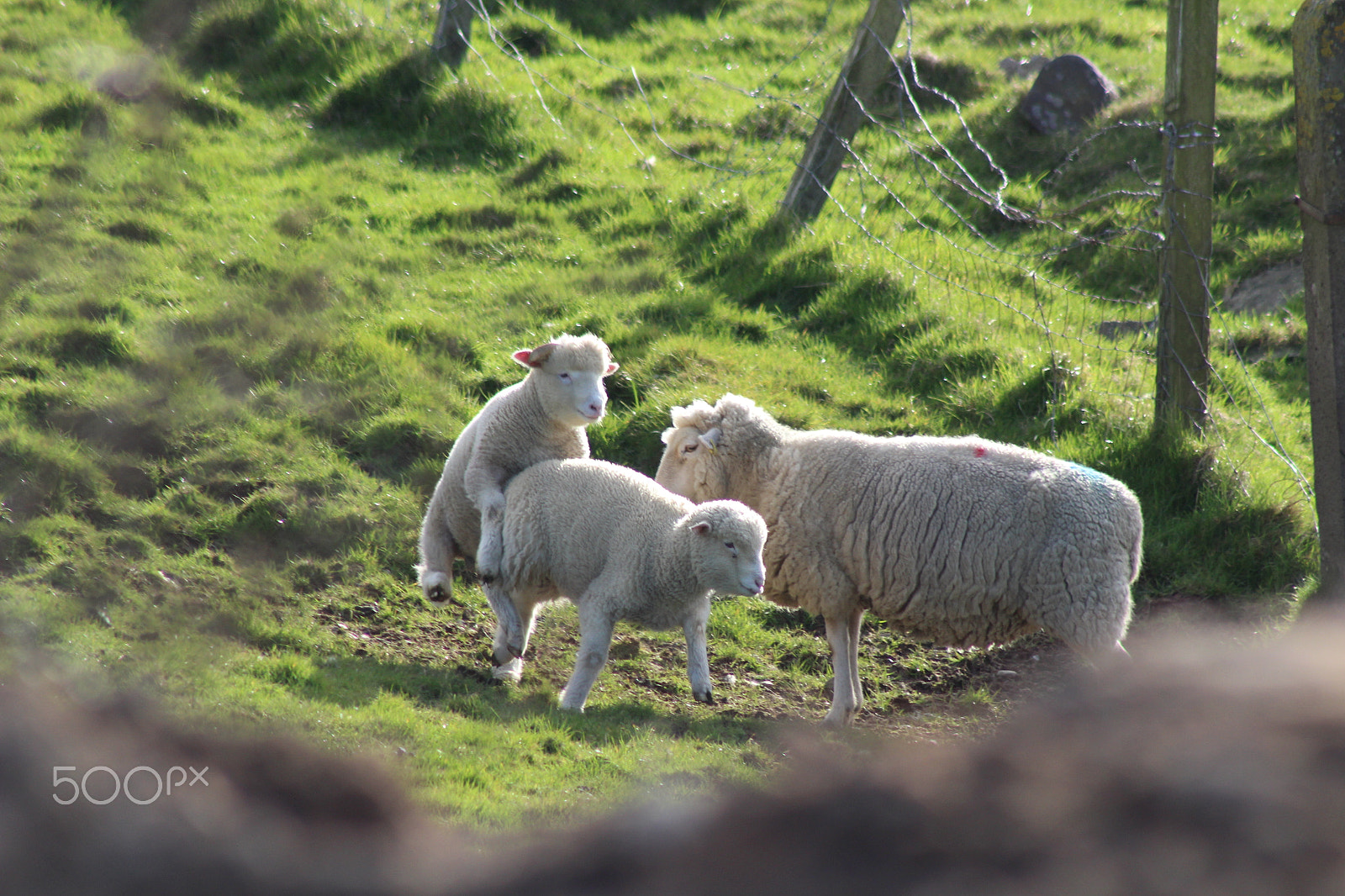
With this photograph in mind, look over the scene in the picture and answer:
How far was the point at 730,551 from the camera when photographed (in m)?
4.18

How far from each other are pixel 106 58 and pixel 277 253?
11.2ft

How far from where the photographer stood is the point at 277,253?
757 centimetres

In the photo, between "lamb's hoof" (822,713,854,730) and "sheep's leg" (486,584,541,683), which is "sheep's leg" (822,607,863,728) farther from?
"sheep's leg" (486,584,541,683)

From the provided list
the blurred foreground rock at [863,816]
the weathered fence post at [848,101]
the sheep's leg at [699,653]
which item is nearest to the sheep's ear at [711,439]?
the sheep's leg at [699,653]

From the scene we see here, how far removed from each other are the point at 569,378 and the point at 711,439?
84cm

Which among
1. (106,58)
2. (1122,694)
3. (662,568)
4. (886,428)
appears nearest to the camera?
(1122,694)

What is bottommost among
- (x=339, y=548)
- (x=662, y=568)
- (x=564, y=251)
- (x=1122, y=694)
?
(x=339, y=548)

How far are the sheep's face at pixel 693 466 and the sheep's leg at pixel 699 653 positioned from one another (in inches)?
37.2

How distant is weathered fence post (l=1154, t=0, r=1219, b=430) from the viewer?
5.25 meters

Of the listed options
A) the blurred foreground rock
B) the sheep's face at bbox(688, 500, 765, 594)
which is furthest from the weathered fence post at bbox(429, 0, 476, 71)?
the blurred foreground rock

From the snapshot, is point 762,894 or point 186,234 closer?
point 762,894

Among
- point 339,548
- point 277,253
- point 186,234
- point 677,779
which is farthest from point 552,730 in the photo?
point 186,234

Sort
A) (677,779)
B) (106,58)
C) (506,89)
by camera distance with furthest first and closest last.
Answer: (506,89)
(106,58)
(677,779)

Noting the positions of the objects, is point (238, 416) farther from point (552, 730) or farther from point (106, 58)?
point (106, 58)
